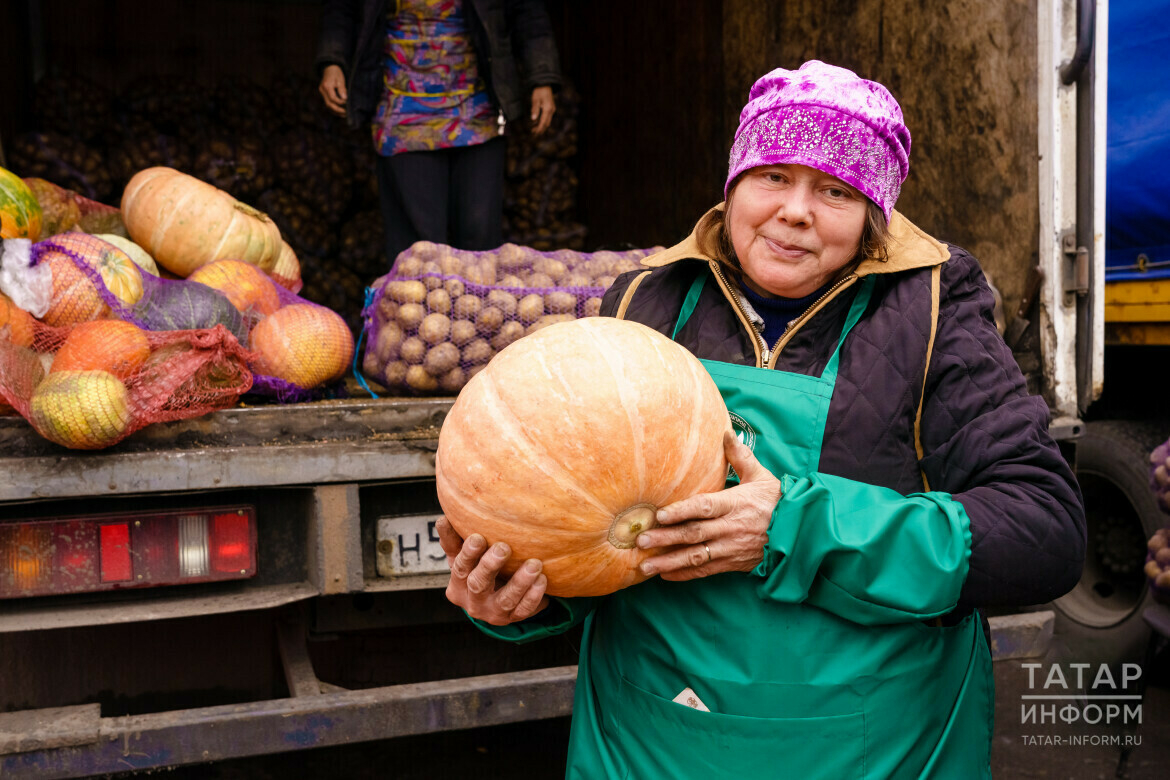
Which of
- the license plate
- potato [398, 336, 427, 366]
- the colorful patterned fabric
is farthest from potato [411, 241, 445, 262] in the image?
the license plate

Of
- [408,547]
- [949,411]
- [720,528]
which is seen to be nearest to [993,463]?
[949,411]

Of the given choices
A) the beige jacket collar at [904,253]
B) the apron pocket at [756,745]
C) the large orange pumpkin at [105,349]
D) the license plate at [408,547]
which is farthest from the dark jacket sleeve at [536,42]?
the apron pocket at [756,745]

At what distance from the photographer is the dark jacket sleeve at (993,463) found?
4.66 ft

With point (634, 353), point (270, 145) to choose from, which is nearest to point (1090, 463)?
point (634, 353)

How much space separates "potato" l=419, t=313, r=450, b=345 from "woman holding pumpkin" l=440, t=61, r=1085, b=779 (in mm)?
1530

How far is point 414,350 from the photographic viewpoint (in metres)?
3.17

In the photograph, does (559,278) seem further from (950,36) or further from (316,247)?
(316,247)

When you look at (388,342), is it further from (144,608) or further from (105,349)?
(144,608)

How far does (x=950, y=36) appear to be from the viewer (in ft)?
11.1

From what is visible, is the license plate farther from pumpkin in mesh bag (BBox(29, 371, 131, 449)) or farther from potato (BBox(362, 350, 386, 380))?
potato (BBox(362, 350, 386, 380))

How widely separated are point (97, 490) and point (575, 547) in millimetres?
1310

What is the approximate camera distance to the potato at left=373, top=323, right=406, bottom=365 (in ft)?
10.6

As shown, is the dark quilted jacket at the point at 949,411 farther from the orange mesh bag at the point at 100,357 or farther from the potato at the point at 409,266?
the potato at the point at 409,266

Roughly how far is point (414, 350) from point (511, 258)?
0.57m
